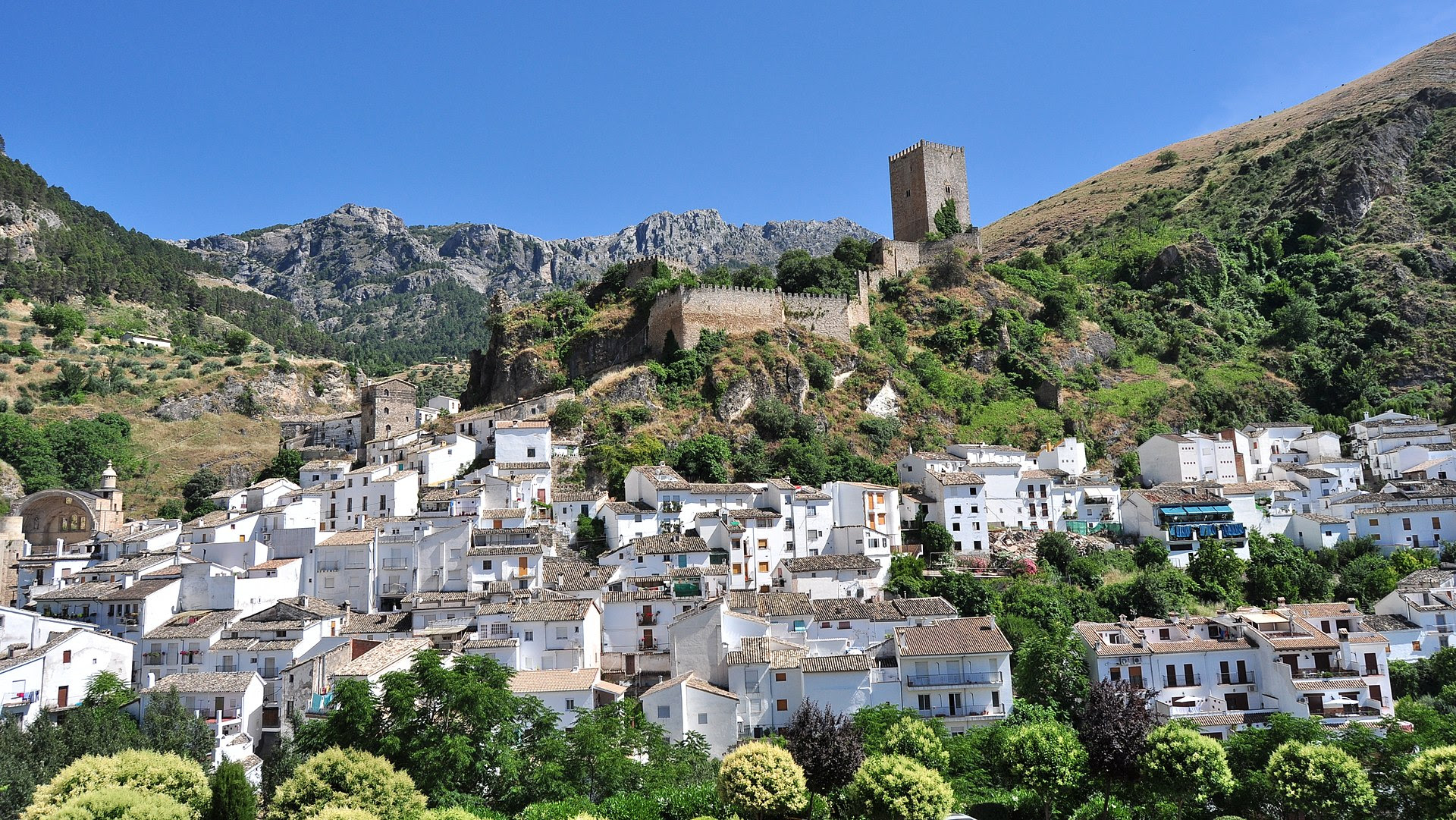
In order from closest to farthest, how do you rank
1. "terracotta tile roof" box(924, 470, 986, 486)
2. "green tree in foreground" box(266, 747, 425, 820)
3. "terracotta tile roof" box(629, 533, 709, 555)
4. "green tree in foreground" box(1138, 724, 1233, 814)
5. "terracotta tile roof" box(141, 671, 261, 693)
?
"green tree in foreground" box(266, 747, 425, 820), "green tree in foreground" box(1138, 724, 1233, 814), "terracotta tile roof" box(141, 671, 261, 693), "terracotta tile roof" box(629, 533, 709, 555), "terracotta tile roof" box(924, 470, 986, 486)

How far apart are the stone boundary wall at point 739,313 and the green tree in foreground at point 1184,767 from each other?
42.7 m

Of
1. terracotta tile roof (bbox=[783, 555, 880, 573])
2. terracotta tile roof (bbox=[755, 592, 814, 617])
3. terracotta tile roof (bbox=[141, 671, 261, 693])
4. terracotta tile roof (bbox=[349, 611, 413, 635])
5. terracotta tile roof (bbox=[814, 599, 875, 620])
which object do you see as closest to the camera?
terracotta tile roof (bbox=[141, 671, 261, 693])

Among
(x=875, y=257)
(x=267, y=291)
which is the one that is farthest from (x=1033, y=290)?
(x=267, y=291)

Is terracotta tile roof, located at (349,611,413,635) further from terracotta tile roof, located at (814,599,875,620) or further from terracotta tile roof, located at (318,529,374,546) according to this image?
terracotta tile roof, located at (814,599,875,620)

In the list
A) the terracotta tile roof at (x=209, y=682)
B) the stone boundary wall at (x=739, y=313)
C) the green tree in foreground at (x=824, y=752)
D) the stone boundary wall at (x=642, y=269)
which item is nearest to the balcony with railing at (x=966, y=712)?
the green tree in foreground at (x=824, y=752)

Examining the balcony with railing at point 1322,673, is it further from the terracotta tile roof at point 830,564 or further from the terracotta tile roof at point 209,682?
the terracotta tile roof at point 209,682

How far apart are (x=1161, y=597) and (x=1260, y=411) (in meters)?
33.4

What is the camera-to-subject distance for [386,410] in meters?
67.3

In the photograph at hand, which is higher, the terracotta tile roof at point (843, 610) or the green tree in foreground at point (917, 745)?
the terracotta tile roof at point (843, 610)

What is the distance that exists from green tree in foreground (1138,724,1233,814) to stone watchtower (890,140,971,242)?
213 ft

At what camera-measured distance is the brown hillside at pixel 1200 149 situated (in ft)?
421

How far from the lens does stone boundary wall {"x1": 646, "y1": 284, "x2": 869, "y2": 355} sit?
66312 mm

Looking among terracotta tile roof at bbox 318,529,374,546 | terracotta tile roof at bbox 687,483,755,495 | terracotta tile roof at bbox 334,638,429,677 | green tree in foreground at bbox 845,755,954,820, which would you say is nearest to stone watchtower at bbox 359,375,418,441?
terracotta tile roof at bbox 318,529,374,546

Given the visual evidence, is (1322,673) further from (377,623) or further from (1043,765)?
(377,623)
